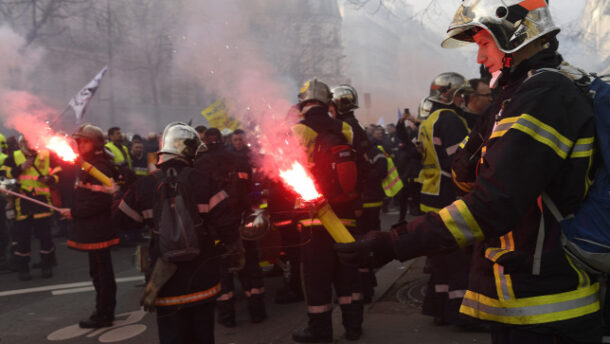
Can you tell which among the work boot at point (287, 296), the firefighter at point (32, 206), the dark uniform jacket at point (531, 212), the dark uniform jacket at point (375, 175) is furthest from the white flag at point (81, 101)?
the dark uniform jacket at point (531, 212)

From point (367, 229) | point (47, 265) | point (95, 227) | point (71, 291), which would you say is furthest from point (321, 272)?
point (47, 265)

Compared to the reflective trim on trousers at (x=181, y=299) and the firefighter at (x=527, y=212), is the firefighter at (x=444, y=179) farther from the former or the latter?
the firefighter at (x=527, y=212)

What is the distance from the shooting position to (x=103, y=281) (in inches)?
209

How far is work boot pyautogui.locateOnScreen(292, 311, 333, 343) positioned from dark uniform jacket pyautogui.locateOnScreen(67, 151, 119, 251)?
2.33 metres

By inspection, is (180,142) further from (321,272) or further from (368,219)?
(368,219)

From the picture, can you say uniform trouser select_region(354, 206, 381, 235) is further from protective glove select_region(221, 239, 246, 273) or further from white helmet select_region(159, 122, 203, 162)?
white helmet select_region(159, 122, 203, 162)

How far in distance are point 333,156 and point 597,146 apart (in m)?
2.60

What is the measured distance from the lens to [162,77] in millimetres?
24719

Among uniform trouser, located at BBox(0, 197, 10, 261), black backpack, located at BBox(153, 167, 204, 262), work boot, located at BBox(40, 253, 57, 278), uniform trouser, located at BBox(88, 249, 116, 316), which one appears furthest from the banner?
uniform trouser, located at BBox(0, 197, 10, 261)

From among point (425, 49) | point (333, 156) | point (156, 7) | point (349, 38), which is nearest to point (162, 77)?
point (156, 7)

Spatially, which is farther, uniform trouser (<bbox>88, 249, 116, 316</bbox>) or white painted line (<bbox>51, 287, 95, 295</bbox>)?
white painted line (<bbox>51, 287, 95, 295</bbox>)

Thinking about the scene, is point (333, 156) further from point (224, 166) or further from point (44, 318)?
point (44, 318)

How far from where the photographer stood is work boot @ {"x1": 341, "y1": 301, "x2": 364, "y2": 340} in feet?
15.2

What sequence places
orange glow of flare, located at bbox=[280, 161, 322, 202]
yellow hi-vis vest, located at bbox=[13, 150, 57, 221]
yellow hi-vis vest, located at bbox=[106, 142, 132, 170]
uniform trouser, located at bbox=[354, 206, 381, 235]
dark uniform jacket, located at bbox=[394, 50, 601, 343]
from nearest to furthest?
1. dark uniform jacket, located at bbox=[394, 50, 601, 343]
2. orange glow of flare, located at bbox=[280, 161, 322, 202]
3. uniform trouser, located at bbox=[354, 206, 381, 235]
4. yellow hi-vis vest, located at bbox=[13, 150, 57, 221]
5. yellow hi-vis vest, located at bbox=[106, 142, 132, 170]
